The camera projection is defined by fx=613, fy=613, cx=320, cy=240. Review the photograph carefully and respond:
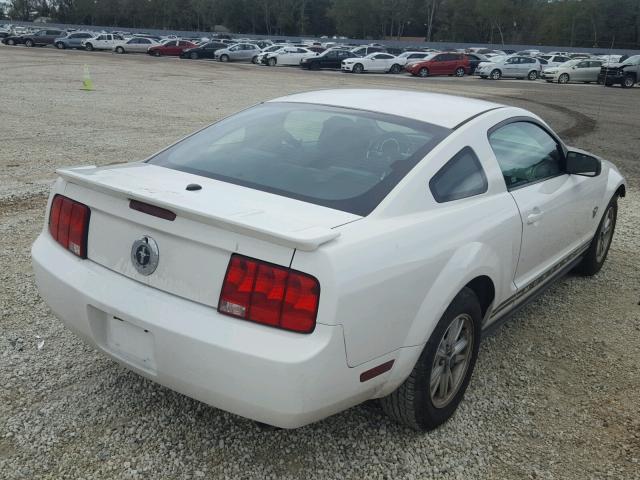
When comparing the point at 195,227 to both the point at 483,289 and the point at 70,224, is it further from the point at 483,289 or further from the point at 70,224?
the point at 483,289

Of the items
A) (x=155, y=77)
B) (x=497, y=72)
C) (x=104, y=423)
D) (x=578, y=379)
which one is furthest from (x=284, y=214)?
(x=497, y=72)

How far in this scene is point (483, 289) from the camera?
3.16 metres

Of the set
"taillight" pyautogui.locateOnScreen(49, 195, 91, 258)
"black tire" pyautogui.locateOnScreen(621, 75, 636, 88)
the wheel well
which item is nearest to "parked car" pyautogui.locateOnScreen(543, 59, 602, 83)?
"black tire" pyautogui.locateOnScreen(621, 75, 636, 88)

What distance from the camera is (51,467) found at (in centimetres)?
260

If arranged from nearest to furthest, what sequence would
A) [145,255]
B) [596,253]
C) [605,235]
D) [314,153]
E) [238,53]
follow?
[145,255] < [314,153] < [596,253] < [605,235] < [238,53]

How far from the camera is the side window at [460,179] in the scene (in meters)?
2.92

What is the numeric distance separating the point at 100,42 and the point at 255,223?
53.9 metres

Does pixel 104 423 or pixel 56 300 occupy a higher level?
pixel 56 300

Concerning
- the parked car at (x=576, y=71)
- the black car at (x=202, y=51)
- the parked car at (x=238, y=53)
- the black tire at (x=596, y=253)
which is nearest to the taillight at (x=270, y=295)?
the black tire at (x=596, y=253)

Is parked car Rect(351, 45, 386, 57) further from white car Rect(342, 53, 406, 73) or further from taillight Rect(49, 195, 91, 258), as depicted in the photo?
taillight Rect(49, 195, 91, 258)

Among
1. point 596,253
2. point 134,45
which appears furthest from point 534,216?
point 134,45

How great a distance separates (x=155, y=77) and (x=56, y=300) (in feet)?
83.5

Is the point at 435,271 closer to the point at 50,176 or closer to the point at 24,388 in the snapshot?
the point at 24,388

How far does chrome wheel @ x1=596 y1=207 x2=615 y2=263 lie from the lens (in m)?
5.01
